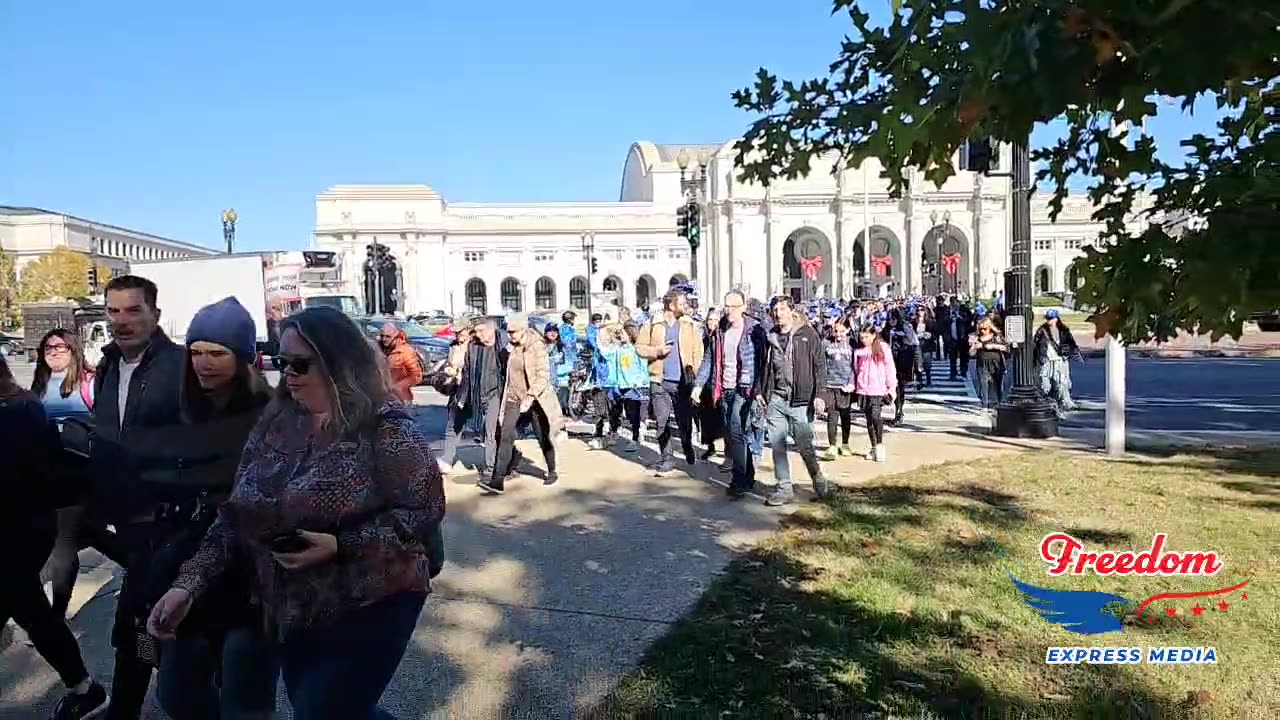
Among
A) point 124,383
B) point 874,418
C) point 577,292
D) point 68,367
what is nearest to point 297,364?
point 124,383

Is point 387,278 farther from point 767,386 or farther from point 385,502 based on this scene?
point 385,502

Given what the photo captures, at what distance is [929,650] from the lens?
4.59 meters

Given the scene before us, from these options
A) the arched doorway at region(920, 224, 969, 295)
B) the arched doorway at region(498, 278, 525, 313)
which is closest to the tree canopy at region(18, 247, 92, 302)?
the arched doorway at region(498, 278, 525, 313)

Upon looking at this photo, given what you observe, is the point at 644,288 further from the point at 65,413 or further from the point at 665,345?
the point at 65,413

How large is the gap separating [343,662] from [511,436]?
246 inches

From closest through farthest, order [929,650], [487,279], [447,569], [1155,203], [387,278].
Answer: [1155,203] < [929,650] < [447,569] < [387,278] < [487,279]

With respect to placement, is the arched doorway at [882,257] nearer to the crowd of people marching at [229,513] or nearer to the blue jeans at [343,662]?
the crowd of people marching at [229,513]

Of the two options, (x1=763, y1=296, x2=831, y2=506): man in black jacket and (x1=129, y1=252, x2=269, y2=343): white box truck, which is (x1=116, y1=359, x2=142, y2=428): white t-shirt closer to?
(x1=763, y1=296, x2=831, y2=506): man in black jacket

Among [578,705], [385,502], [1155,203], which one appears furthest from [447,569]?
[1155,203]

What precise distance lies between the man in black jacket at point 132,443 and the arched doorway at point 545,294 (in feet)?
366

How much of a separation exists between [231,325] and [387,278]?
253 feet

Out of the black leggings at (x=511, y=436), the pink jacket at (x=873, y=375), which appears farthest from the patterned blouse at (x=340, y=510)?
the pink jacket at (x=873, y=375)

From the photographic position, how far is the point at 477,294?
114 m

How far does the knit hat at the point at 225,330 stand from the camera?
3252mm
